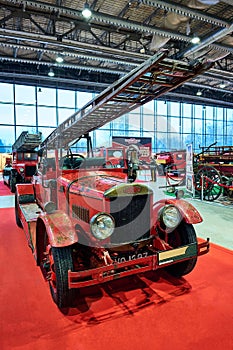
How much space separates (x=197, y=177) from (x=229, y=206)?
1.59m

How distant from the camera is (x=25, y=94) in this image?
52.2 feet

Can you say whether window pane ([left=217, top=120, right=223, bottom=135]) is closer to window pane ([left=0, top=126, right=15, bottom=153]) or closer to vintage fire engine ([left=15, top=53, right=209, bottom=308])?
window pane ([left=0, top=126, right=15, bottom=153])

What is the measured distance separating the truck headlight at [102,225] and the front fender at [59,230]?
6.9 inches

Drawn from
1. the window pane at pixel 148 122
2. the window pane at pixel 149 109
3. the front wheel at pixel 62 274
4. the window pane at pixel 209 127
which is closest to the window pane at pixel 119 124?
the window pane at pixel 148 122

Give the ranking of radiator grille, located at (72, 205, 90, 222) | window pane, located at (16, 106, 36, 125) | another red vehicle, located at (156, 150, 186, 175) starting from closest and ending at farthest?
radiator grille, located at (72, 205, 90, 222), another red vehicle, located at (156, 150, 186, 175), window pane, located at (16, 106, 36, 125)

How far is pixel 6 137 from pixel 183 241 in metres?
16.2

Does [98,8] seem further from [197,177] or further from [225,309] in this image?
[225,309]

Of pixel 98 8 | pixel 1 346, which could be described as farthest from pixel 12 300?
pixel 98 8

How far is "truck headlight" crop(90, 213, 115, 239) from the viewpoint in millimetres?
2035

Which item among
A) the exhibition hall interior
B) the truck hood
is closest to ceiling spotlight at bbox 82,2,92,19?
the exhibition hall interior

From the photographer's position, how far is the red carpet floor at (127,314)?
172 cm

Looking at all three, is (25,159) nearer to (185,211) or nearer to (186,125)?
(185,211)

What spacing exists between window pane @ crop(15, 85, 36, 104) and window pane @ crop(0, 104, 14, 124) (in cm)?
64

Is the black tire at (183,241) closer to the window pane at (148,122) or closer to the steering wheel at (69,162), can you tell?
the steering wheel at (69,162)
